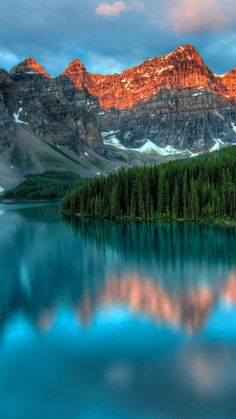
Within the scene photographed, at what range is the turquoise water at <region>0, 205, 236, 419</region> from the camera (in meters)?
20.3

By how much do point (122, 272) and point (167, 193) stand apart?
62.8 meters

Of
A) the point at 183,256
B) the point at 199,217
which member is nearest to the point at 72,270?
the point at 183,256

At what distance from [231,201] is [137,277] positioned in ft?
194

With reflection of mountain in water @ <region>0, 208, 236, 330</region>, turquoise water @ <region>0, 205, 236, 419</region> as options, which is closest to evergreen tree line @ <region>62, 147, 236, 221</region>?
reflection of mountain in water @ <region>0, 208, 236, 330</region>

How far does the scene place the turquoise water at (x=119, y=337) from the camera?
66.5 feet

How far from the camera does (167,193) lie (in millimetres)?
109750

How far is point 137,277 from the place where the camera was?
45.8 metres

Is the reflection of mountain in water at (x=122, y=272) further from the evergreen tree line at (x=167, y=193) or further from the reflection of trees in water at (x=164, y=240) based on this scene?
the evergreen tree line at (x=167, y=193)

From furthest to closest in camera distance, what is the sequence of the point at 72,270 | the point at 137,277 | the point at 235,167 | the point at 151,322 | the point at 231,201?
the point at 235,167, the point at 231,201, the point at 72,270, the point at 137,277, the point at 151,322

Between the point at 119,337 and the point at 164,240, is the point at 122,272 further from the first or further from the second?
the point at 164,240

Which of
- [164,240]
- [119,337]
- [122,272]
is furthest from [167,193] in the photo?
[119,337]

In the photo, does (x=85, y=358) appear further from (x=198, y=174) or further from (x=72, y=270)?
(x=198, y=174)

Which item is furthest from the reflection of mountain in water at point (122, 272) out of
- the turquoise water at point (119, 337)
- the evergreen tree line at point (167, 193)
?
the evergreen tree line at point (167, 193)

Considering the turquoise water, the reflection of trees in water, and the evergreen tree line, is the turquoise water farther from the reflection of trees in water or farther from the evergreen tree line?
the evergreen tree line
